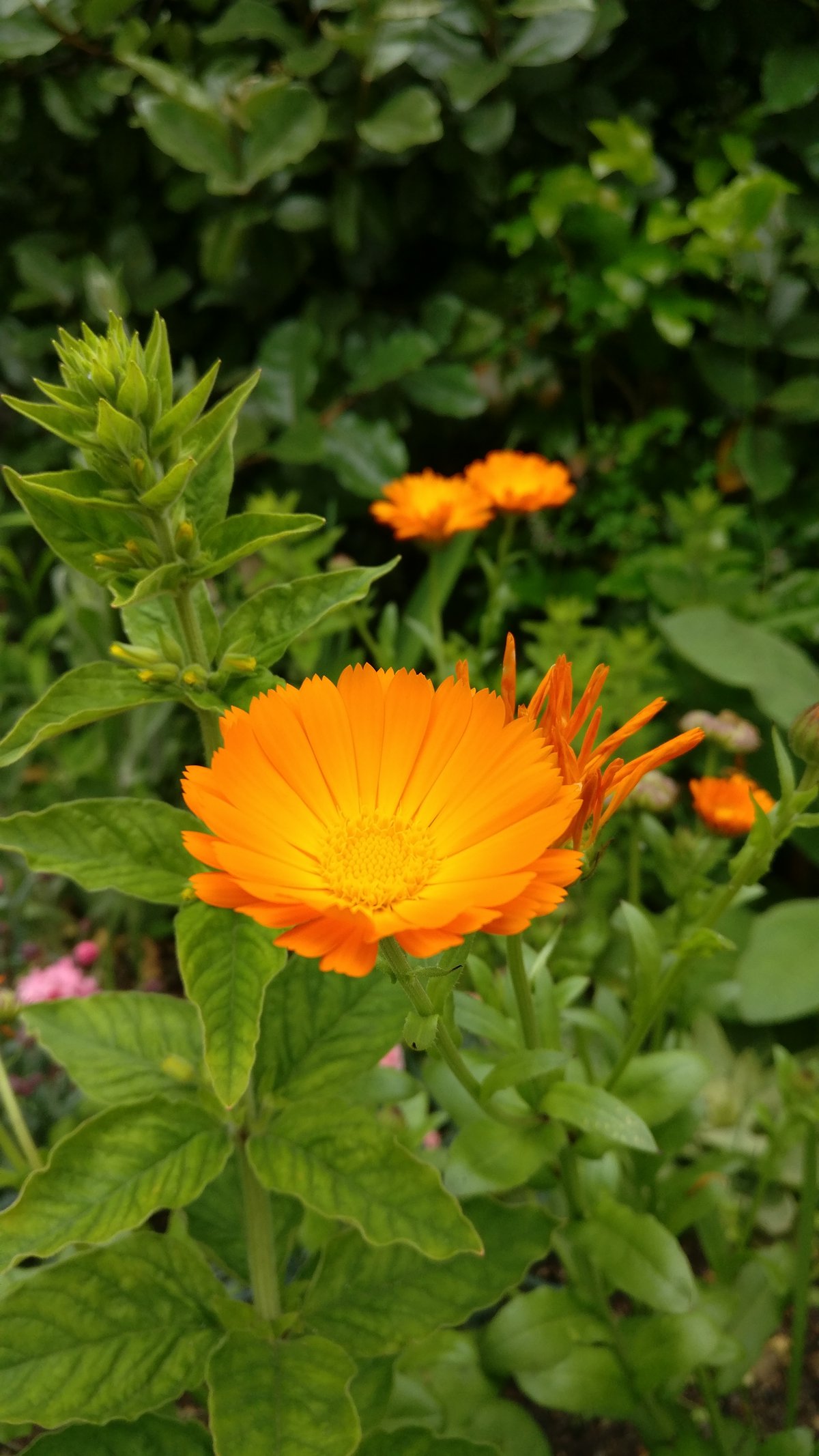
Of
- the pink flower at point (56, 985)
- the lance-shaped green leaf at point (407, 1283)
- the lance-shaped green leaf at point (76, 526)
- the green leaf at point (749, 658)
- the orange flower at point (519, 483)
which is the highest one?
the lance-shaped green leaf at point (76, 526)

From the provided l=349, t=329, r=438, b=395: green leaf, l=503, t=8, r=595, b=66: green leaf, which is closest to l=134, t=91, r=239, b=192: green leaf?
l=349, t=329, r=438, b=395: green leaf

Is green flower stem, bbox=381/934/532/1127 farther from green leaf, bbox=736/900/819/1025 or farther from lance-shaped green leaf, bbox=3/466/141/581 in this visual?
green leaf, bbox=736/900/819/1025

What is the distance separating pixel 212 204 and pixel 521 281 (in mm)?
524

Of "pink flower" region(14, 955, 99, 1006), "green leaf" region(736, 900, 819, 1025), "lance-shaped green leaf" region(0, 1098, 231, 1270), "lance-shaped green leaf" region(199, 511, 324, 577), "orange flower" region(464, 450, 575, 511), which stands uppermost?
"lance-shaped green leaf" region(199, 511, 324, 577)

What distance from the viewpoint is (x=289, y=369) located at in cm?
175

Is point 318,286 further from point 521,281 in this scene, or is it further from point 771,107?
point 771,107

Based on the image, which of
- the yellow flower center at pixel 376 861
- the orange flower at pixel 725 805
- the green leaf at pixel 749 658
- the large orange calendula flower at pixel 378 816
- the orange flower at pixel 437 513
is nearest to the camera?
the large orange calendula flower at pixel 378 816

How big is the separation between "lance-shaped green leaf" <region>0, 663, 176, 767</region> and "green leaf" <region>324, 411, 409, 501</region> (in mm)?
1177

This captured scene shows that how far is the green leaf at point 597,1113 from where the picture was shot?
24.5 inches

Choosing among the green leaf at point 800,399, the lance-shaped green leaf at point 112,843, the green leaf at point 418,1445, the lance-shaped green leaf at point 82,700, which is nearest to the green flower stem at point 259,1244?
the green leaf at point 418,1445

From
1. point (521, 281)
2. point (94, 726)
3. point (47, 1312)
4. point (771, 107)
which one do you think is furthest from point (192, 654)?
point (771, 107)

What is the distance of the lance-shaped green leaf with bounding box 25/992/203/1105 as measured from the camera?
2.16 feet

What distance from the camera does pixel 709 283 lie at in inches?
68.1

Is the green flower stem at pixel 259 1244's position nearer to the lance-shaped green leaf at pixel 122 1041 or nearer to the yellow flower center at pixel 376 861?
the lance-shaped green leaf at pixel 122 1041
